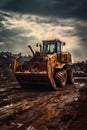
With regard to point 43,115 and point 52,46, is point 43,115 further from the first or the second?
point 52,46

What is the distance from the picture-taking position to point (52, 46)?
16125mm

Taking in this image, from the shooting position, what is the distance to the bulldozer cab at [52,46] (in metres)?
16.0

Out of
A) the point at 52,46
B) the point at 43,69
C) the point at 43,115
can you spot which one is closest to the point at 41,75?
the point at 43,69

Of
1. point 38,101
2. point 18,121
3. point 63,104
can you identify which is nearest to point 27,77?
point 38,101

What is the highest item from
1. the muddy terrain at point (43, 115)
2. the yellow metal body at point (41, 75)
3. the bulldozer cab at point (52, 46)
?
the bulldozer cab at point (52, 46)

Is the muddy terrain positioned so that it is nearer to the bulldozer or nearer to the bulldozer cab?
the bulldozer

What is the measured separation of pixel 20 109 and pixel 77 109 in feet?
6.46

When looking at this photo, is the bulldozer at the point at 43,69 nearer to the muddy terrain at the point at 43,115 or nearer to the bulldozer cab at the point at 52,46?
the bulldozer cab at the point at 52,46

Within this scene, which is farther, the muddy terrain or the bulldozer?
the bulldozer

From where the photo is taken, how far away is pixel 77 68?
3200 cm

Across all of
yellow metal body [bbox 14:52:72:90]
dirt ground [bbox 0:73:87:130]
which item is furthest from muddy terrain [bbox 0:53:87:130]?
yellow metal body [bbox 14:52:72:90]

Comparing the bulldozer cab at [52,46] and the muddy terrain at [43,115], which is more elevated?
the bulldozer cab at [52,46]

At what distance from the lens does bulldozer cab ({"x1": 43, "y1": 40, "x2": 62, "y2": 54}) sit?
52.6 feet

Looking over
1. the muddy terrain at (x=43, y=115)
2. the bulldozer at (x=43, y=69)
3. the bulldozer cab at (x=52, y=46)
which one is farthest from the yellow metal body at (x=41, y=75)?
the muddy terrain at (x=43, y=115)
